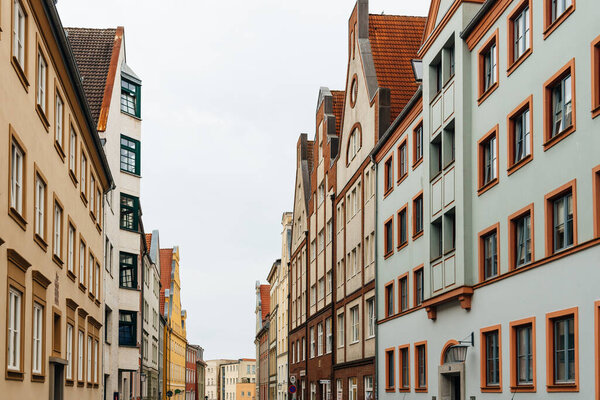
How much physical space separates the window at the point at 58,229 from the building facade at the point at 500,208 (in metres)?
10.7

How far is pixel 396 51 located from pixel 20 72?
2667cm

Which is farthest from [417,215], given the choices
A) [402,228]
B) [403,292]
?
[403,292]

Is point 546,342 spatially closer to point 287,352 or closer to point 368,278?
point 368,278

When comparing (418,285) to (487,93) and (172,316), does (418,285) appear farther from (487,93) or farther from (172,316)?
(172,316)

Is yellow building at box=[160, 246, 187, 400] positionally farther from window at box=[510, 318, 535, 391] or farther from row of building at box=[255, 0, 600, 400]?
window at box=[510, 318, 535, 391]

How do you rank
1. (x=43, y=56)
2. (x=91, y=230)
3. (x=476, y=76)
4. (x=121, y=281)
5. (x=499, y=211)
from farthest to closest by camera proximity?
1. (x=121, y=281)
2. (x=91, y=230)
3. (x=476, y=76)
4. (x=499, y=211)
5. (x=43, y=56)

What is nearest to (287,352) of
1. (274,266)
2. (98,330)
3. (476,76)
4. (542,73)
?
(274,266)

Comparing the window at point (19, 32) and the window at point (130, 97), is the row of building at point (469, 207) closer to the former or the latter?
the window at point (130, 97)

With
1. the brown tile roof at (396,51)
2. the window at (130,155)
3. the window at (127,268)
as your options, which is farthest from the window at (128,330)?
the brown tile roof at (396,51)

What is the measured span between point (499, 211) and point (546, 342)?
446 cm

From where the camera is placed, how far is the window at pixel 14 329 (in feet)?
57.2

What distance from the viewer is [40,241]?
66.7ft

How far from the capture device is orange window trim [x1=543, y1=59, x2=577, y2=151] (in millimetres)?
18484

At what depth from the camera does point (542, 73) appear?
20.2 m
